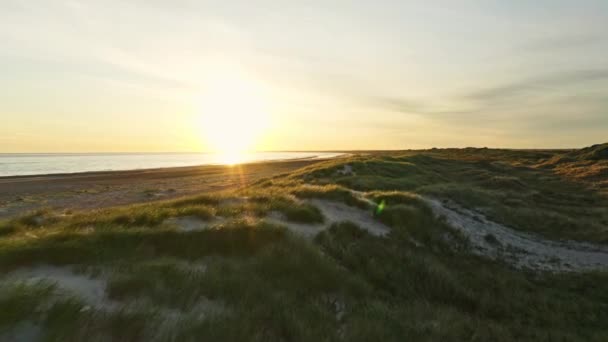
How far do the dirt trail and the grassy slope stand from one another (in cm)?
→ 108

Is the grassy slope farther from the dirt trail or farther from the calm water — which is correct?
the calm water

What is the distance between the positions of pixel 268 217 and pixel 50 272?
546 centimetres

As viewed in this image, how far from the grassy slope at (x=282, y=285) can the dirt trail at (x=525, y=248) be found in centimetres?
108

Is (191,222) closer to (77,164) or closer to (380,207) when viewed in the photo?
(380,207)

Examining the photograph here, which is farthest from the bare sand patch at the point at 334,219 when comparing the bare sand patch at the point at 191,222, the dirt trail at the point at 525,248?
the dirt trail at the point at 525,248

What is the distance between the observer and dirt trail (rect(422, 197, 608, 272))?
10.7 meters

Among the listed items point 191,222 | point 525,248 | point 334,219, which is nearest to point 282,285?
point 191,222

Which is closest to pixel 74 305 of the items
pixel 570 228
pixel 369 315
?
pixel 369 315

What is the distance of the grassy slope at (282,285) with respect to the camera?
4.18 meters

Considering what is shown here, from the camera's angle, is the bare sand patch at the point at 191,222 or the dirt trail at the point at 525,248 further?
the dirt trail at the point at 525,248

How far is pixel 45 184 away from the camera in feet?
109

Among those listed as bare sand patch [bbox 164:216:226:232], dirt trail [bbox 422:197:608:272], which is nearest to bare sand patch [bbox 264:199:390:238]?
bare sand patch [bbox 164:216:226:232]

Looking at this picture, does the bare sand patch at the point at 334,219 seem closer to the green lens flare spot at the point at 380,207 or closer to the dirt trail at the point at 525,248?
the green lens flare spot at the point at 380,207

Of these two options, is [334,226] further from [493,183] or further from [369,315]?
[493,183]
